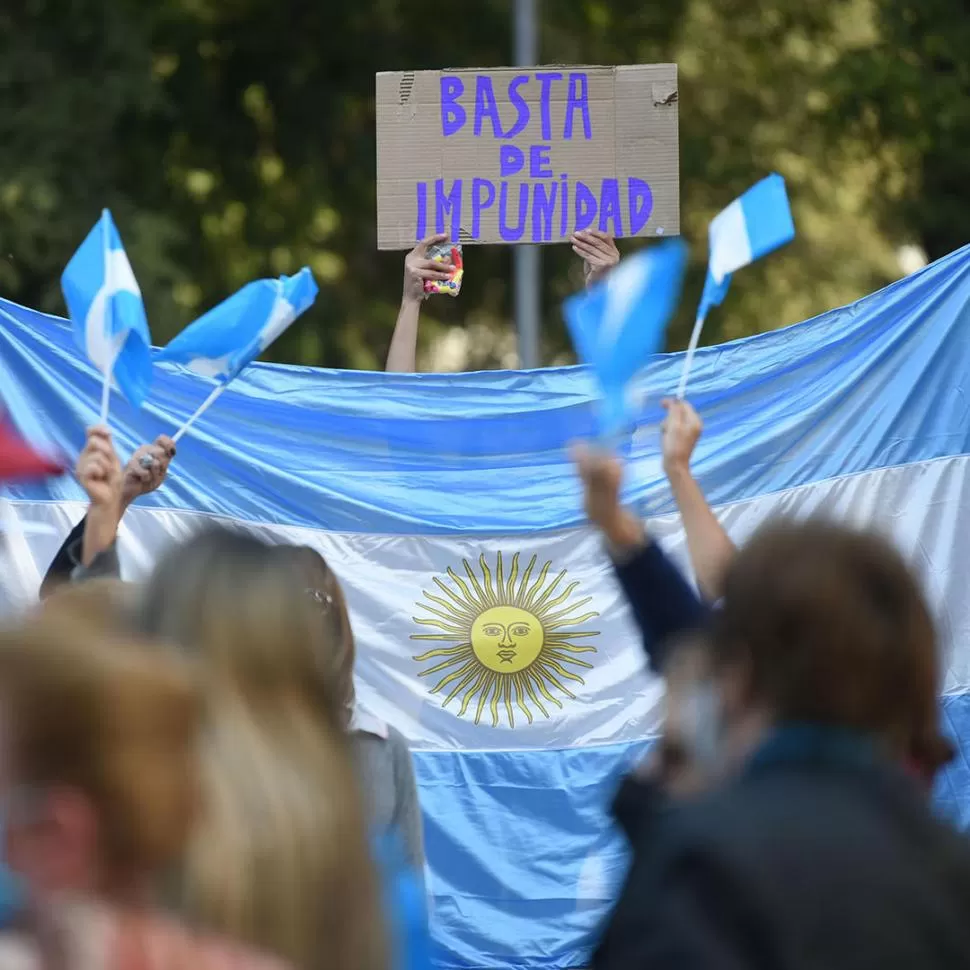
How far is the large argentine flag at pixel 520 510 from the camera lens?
4.36 meters

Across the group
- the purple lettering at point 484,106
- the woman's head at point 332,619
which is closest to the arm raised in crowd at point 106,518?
the woman's head at point 332,619

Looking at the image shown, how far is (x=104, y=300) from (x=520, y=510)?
1605mm

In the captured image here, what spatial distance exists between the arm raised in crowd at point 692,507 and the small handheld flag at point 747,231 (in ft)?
0.60

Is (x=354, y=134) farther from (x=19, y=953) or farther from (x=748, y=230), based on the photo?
(x=19, y=953)

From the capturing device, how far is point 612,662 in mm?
4449

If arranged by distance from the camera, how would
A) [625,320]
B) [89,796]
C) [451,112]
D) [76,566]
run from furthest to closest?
[451,112] < [76,566] < [625,320] < [89,796]

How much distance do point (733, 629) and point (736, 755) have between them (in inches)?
5.0

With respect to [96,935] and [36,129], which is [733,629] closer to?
[96,935]

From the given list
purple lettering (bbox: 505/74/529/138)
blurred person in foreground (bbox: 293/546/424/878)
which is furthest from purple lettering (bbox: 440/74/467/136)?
blurred person in foreground (bbox: 293/546/424/878)

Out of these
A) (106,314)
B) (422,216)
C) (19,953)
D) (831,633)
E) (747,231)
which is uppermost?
(422,216)

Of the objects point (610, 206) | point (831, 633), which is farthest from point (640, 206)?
point (831, 633)

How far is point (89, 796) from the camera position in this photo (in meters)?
1.40

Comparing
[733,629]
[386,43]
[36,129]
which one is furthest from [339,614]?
[386,43]

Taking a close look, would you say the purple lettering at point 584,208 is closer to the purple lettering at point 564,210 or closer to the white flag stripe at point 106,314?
the purple lettering at point 564,210
